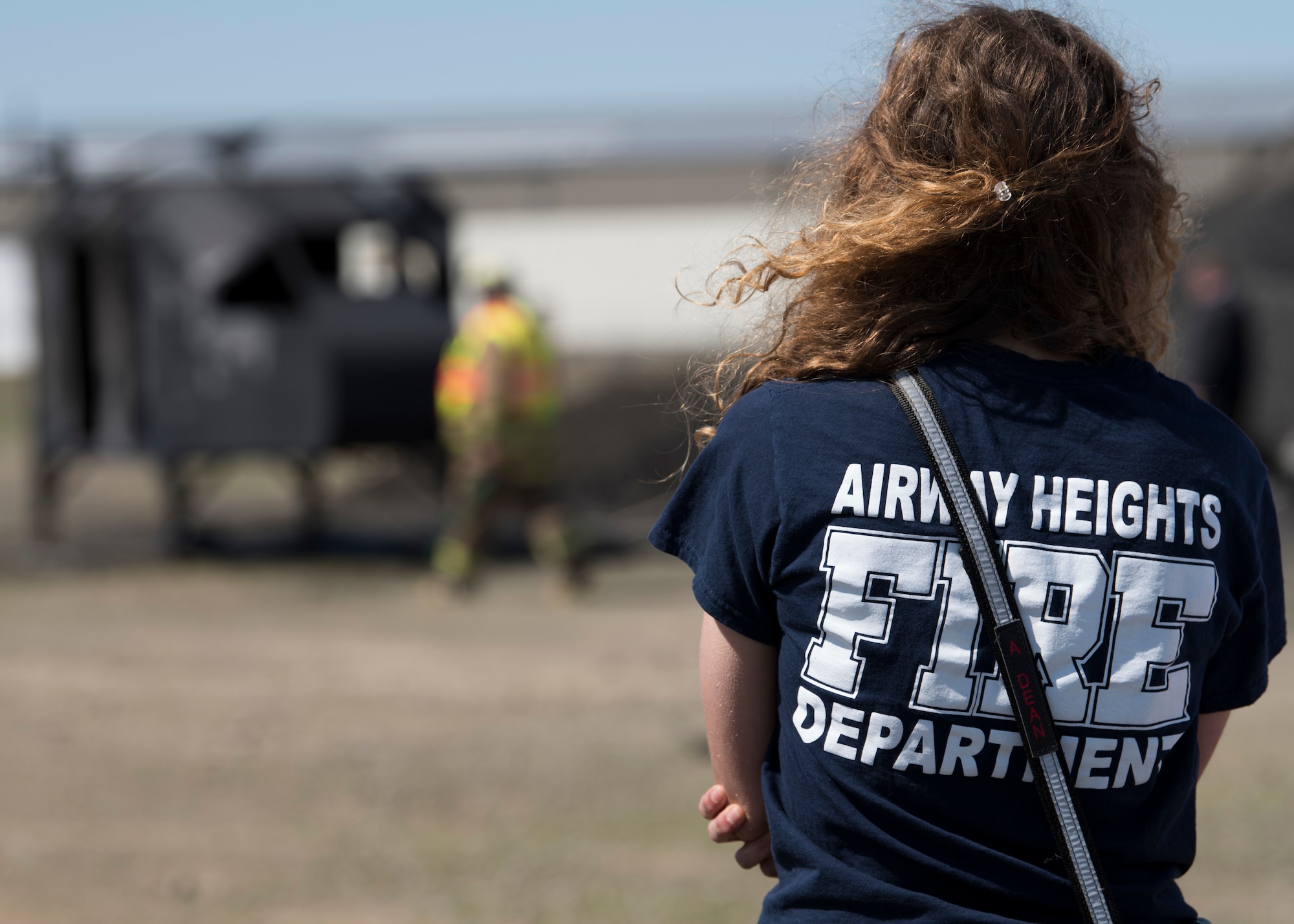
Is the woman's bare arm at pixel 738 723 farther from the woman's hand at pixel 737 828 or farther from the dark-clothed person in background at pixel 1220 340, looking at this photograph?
the dark-clothed person in background at pixel 1220 340

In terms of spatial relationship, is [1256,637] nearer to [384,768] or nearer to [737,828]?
[737,828]

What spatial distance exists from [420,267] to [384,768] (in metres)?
6.71

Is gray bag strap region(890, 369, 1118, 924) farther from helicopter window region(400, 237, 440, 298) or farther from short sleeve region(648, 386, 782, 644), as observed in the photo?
helicopter window region(400, 237, 440, 298)

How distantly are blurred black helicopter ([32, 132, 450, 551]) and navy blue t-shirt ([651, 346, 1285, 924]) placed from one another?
8589mm

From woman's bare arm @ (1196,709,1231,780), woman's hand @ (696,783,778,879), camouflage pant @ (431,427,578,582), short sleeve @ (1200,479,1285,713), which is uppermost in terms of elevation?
short sleeve @ (1200,479,1285,713)

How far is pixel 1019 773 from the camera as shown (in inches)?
53.9

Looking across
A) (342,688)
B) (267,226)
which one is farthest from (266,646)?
(267,226)

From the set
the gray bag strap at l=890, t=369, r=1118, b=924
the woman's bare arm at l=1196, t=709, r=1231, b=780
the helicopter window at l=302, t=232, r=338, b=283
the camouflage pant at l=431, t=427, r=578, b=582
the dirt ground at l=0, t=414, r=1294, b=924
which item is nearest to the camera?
the gray bag strap at l=890, t=369, r=1118, b=924

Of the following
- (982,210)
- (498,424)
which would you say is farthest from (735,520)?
(498,424)

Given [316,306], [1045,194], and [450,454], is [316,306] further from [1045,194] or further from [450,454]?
[1045,194]

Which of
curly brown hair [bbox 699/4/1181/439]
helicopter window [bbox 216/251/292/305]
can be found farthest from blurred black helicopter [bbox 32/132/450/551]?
curly brown hair [bbox 699/4/1181/439]

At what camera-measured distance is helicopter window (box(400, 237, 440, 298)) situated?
35.2 feet

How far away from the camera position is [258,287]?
10.5 metres

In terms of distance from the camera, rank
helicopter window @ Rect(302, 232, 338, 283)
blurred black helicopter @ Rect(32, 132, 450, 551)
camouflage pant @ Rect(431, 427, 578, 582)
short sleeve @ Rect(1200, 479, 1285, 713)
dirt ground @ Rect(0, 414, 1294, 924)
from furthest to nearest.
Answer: helicopter window @ Rect(302, 232, 338, 283) < blurred black helicopter @ Rect(32, 132, 450, 551) < camouflage pant @ Rect(431, 427, 578, 582) < dirt ground @ Rect(0, 414, 1294, 924) < short sleeve @ Rect(1200, 479, 1285, 713)
